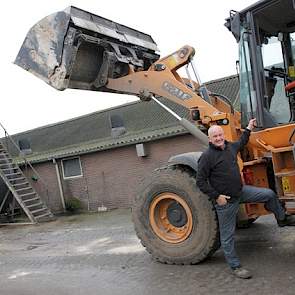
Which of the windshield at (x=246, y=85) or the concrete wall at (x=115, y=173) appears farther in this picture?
the concrete wall at (x=115, y=173)

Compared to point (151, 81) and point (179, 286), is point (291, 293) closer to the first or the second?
point (179, 286)

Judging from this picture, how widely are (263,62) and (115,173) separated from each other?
37.2 feet

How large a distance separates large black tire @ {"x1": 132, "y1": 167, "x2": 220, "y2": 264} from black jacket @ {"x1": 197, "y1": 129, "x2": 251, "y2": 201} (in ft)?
1.84

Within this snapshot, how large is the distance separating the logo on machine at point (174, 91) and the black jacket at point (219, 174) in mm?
1436

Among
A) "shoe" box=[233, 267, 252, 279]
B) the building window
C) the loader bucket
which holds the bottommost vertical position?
"shoe" box=[233, 267, 252, 279]

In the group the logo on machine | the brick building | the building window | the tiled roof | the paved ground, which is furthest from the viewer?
the building window

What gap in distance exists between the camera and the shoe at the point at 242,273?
214 inches

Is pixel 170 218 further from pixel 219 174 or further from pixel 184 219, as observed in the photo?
pixel 219 174

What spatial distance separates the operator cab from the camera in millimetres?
5812

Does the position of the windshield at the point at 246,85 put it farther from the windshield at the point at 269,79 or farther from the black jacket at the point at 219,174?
the black jacket at the point at 219,174

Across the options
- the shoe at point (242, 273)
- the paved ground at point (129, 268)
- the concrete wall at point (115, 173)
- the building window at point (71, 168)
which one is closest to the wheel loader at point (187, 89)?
the paved ground at point (129, 268)

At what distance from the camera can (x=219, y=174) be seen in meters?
5.58

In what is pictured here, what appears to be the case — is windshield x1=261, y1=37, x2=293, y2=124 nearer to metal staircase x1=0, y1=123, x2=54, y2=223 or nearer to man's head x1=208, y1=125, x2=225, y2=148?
man's head x1=208, y1=125, x2=225, y2=148

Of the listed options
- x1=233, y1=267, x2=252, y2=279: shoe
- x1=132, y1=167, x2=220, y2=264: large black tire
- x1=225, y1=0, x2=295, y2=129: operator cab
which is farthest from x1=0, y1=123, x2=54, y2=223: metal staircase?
x1=225, y1=0, x2=295, y2=129: operator cab
